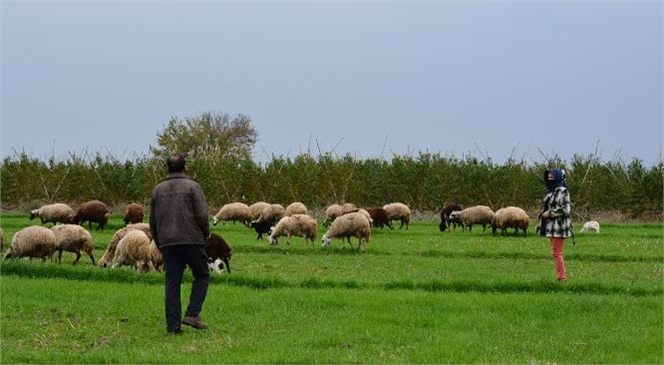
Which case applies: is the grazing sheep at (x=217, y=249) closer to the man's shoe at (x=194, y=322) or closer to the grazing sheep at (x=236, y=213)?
the man's shoe at (x=194, y=322)

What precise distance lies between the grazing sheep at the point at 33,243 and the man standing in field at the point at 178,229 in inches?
330

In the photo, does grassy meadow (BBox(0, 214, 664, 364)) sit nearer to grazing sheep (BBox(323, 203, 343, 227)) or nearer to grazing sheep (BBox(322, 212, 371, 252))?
grazing sheep (BBox(322, 212, 371, 252))

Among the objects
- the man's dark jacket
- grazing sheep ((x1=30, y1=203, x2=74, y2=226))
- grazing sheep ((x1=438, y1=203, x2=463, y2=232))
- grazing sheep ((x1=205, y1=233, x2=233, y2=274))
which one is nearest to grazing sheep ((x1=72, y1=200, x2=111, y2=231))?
grazing sheep ((x1=30, y1=203, x2=74, y2=226))

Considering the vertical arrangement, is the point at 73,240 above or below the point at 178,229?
below

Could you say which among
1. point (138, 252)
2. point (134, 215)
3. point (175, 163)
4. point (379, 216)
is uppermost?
point (175, 163)

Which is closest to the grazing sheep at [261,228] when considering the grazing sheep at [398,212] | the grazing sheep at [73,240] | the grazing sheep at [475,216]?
the grazing sheep at [398,212]

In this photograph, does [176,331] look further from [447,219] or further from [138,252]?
[447,219]

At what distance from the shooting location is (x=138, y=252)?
59.6 ft

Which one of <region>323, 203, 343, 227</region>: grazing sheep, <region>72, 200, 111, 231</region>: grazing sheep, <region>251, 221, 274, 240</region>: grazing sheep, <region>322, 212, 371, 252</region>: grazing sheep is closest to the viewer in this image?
<region>322, 212, 371, 252</region>: grazing sheep

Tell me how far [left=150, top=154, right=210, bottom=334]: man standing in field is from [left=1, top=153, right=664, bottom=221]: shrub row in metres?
35.1

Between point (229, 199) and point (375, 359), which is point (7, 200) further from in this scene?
point (375, 359)

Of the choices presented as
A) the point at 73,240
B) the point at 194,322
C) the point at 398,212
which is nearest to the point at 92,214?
the point at 398,212

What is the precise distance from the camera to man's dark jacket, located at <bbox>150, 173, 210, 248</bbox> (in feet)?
39.2

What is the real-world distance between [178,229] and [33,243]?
898 centimetres
